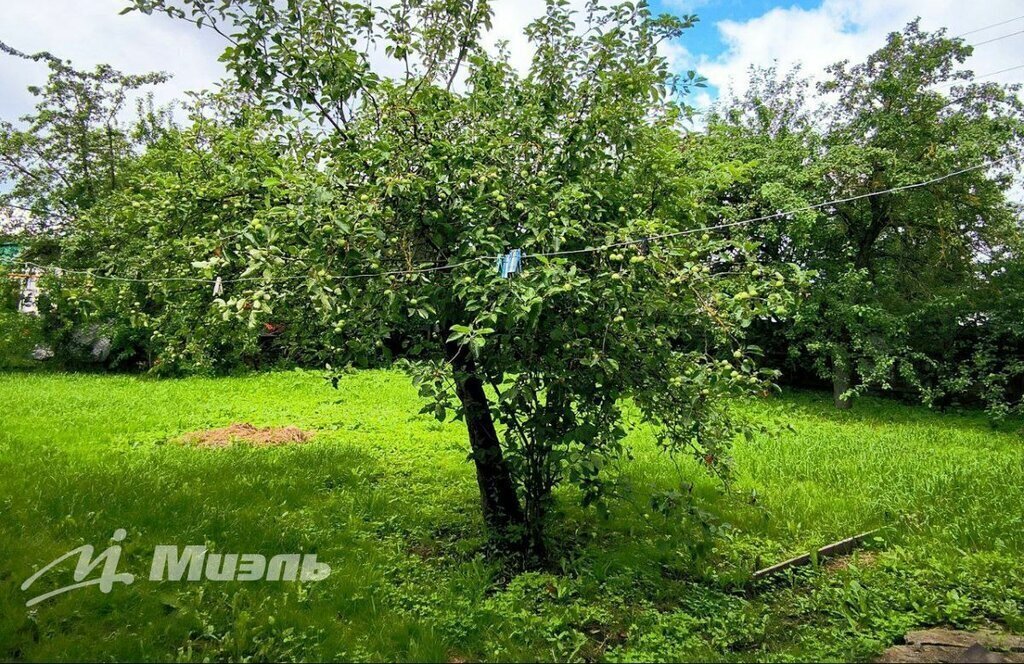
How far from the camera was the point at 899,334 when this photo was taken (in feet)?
32.6

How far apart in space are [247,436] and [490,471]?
4.64m

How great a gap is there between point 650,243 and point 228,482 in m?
4.42

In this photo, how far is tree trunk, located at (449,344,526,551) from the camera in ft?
13.3

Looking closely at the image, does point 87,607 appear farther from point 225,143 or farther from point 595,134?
point 595,134

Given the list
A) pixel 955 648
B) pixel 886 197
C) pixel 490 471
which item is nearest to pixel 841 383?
pixel 886 197

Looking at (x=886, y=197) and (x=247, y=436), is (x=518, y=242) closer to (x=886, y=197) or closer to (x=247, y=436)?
(x=247, y=436)

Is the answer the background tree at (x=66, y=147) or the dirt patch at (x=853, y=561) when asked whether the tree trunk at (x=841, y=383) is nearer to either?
the dirt patch at (x=853, y=561)

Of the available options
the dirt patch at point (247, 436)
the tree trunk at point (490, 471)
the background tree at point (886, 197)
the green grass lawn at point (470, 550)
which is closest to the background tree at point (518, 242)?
the tree trunk at point (490, 471)

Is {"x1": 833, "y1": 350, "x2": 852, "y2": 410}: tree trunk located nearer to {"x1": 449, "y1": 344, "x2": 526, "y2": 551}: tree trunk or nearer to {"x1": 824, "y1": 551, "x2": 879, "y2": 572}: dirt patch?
{"x1": 824, "y1": 551, "x2": 879, "y2": 572}: dirt patch

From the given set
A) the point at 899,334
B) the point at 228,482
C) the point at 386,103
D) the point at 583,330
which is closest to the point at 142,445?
the point at 228,482

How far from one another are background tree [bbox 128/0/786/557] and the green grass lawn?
62 centimetres

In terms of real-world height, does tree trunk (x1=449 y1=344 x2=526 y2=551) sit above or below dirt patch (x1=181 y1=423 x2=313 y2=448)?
above

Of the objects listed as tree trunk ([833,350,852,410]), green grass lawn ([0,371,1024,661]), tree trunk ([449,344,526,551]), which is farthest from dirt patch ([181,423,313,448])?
tree trunk ([833,350,852,410])

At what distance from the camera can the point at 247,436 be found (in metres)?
7.48
